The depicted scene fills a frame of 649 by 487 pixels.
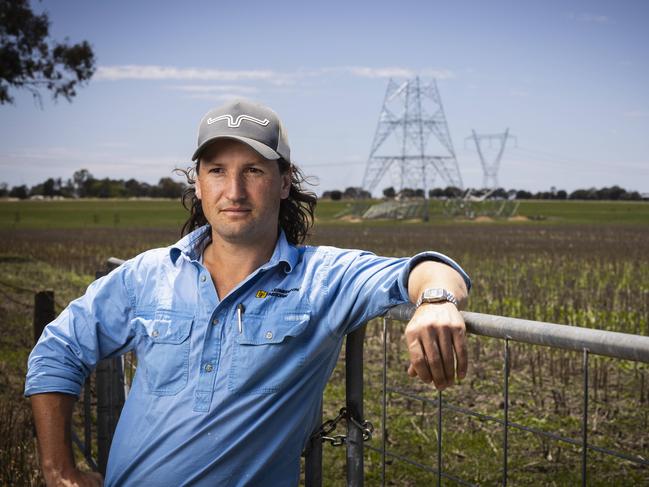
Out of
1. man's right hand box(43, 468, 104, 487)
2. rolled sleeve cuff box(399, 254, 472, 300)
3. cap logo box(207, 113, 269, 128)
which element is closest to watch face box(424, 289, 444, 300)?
rolled sleeve cuff box(399, 254, 472, 300)

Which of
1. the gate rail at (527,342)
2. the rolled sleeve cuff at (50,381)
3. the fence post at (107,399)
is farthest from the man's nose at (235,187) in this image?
the fence post at (107,399)

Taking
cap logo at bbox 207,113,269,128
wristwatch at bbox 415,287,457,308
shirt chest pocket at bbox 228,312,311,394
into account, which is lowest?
shirt chest pocket at bbox 228,312,311,394

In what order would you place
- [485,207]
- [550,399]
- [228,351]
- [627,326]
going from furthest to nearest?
[485,207] < [627,326] < [550,399] < [228,351]

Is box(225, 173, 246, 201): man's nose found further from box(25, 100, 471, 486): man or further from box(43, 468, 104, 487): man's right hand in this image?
box(43, 468, 104, 487): man's right hand

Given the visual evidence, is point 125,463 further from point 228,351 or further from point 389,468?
point 389,468

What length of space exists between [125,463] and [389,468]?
3.38m

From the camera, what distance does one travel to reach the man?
250cm

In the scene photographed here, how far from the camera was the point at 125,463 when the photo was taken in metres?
2.61

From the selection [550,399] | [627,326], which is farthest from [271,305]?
[627,326]

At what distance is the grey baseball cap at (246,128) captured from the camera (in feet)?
8.86

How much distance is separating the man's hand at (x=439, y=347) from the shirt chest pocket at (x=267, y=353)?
21.5 inches

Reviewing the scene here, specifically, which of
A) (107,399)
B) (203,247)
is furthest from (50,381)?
(107,399)

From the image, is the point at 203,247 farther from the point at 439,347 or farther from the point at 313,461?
the point at 439,347

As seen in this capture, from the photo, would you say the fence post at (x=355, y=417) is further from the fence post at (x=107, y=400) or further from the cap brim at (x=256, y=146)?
the fence post at (x=107, y=400)
